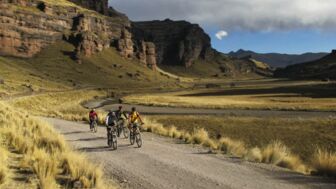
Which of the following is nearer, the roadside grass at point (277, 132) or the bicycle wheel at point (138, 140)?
the bicycle wheel at point (138, 140)

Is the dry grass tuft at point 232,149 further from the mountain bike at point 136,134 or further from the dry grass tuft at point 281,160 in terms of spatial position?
the mountain bike at point 136,134

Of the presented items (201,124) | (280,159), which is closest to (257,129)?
(201,124)

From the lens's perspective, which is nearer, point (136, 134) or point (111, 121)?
point (136, 134)

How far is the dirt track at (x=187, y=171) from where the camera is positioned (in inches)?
567

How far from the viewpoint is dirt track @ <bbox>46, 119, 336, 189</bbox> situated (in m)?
14.4

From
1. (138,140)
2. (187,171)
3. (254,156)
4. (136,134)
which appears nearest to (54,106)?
(136,134)

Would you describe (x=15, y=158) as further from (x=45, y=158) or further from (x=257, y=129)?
(x=257, y=129)

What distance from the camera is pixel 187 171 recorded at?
16.3m

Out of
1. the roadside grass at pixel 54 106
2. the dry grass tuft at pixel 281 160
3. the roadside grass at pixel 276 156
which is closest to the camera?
the roadside grass at pixel 276 156

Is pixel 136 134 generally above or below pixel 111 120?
below

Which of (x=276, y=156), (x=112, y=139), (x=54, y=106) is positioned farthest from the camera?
(x=54, y=106)

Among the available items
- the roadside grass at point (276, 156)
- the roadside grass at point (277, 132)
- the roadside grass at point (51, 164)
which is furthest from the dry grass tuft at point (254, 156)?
the roadside grass at point (277, 132)

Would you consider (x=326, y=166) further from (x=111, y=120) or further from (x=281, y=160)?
(x=111, y=120)

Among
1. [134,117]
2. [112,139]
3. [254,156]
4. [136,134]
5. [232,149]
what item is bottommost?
[232,149]
